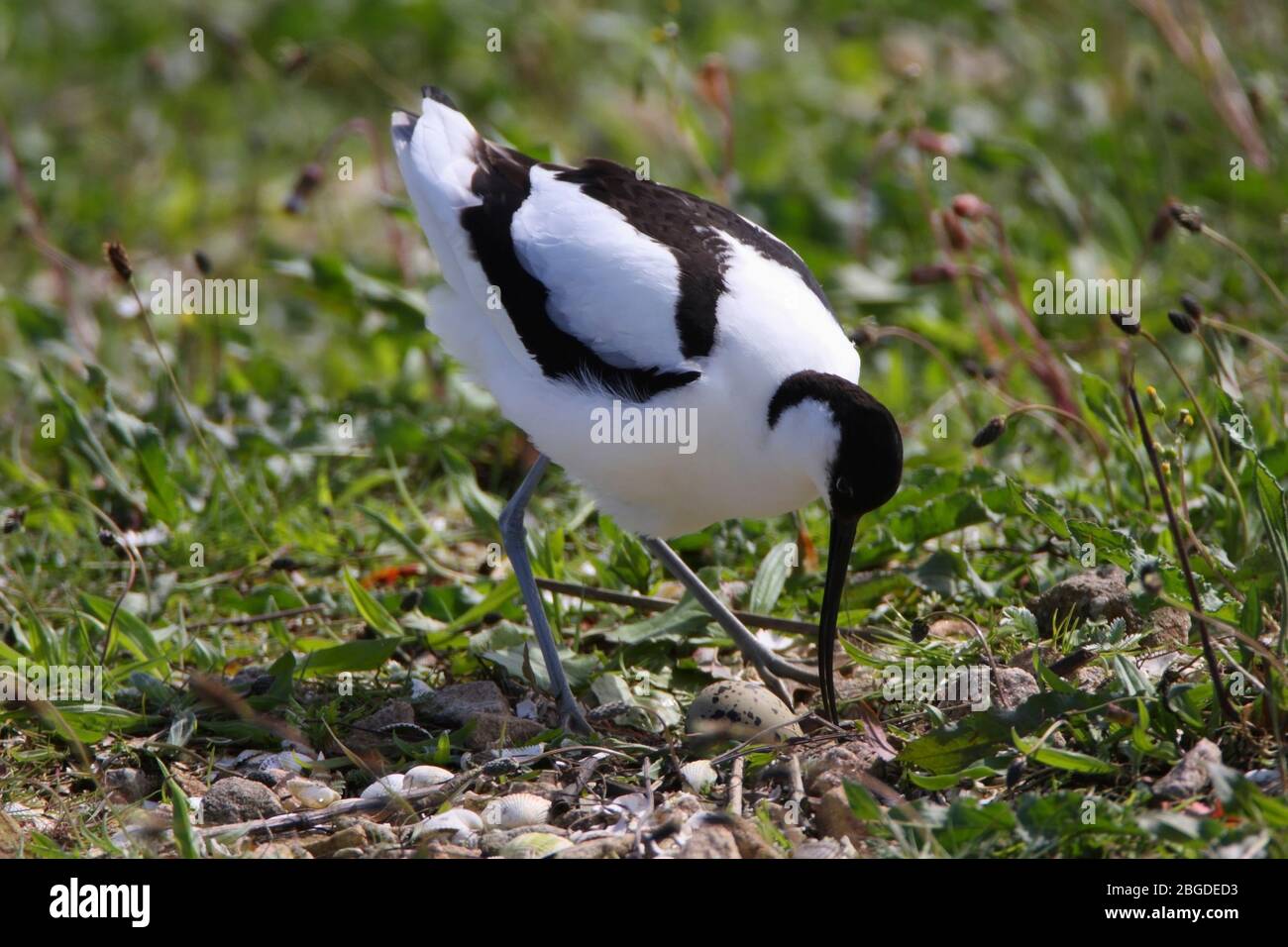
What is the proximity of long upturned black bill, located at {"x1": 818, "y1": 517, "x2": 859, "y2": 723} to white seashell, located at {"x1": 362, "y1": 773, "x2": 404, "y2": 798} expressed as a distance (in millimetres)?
1126

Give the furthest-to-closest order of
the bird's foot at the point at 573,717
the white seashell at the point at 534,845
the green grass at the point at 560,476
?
the bird's foot at the point at 573,717, the green grass at the point at 560,476, the white seashell at the point at 534,845

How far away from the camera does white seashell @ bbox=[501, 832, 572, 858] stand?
11.1 feet

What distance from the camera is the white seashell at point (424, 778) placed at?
12.3 feet

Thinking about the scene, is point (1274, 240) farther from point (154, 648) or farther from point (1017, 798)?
point (154, 648)

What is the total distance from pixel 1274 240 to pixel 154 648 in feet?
15.8

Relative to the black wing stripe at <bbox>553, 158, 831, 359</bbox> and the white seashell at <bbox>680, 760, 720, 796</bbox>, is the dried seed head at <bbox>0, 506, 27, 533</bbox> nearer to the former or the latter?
the black wing stripe at <bbox>553, 158, 831, 359</bbox>

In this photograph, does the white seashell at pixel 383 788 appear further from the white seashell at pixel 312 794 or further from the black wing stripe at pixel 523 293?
the black wing stripe at pixel 523 293

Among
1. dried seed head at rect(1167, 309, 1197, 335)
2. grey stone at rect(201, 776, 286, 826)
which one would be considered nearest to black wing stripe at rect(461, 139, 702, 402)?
dried seed head at rect(1167, 309, 1197, 335)

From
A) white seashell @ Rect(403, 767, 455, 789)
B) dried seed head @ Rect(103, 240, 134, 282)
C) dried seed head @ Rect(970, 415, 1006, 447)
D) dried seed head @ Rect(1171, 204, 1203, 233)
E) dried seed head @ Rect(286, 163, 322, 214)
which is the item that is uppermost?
dried seed head @ Rect(286, 163, 322, 214)

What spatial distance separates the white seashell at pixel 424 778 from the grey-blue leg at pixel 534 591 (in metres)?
0.41

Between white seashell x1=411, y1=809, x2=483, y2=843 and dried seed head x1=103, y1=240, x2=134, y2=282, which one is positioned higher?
dried seed head x1=103, y1=240, x2=134, y2=282

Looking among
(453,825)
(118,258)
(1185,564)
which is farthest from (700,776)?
(118,258)

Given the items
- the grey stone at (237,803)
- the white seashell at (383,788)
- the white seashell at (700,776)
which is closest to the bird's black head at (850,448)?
the white seashell at (700,776)
